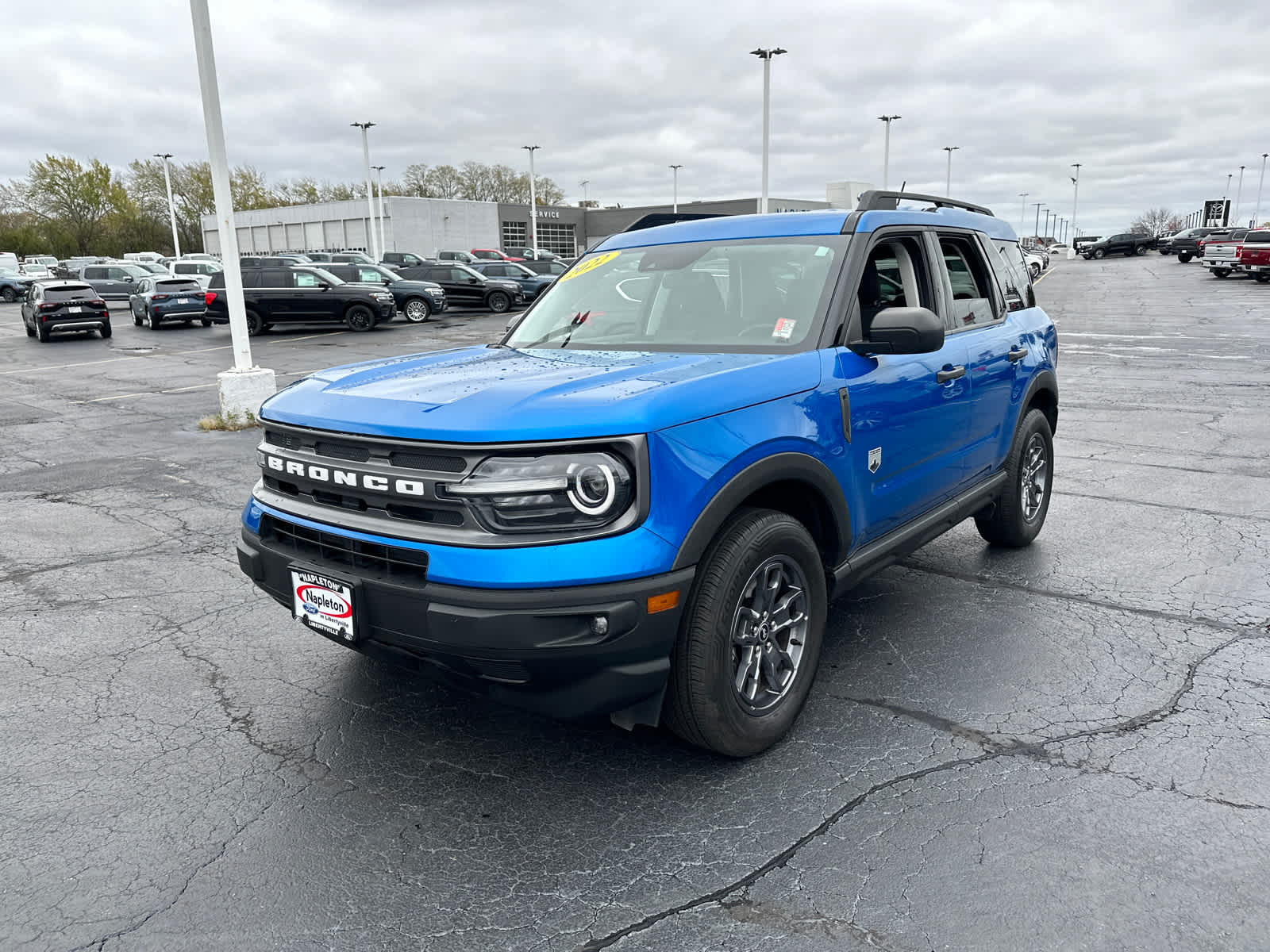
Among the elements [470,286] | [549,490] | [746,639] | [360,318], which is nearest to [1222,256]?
[470,286]

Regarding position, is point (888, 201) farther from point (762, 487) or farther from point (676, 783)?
point (676, 783)

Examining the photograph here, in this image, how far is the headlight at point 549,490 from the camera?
108 inches

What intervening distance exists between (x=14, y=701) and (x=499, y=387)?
2.66 meters

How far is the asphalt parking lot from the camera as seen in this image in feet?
8.34

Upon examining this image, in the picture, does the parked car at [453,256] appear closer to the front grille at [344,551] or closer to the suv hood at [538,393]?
the suv hood at [538,393]

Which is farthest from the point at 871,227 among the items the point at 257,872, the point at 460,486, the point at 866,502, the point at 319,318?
the point at 319,318

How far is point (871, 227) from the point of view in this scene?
406 centimetres

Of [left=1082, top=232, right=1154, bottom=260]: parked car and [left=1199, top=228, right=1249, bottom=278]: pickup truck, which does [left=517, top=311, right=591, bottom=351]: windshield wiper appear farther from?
[left=1082, top=232, right=1154, bottom=260]: parked car

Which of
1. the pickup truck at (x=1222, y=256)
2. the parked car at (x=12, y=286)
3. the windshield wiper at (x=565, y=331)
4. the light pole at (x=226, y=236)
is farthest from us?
the parked car at (x=12, y=286)

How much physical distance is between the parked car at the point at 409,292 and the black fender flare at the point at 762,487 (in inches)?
984

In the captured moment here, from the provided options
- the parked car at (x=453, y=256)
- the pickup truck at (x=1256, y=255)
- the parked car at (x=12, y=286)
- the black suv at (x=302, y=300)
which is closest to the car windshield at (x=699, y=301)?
the black suv at (x=302, y=300)

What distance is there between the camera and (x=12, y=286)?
45.7m

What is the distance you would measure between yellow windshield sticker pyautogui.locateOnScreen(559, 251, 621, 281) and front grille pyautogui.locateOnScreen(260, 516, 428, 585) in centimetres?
198

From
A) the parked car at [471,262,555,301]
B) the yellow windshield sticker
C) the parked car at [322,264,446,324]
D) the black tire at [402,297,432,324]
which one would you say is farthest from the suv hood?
the parked car at [471,262,555,301]
